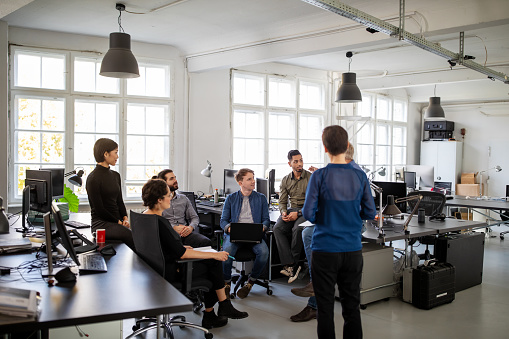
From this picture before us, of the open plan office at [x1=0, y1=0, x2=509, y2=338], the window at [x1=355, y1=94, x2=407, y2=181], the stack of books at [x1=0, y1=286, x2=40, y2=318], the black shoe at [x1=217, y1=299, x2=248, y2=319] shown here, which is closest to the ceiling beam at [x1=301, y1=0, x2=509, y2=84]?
the open plan office at [x1=0, y1=0, x2=509, y2=338]

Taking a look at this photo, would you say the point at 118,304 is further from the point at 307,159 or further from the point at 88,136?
the point at 307,159

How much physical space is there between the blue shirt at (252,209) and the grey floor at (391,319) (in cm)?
79

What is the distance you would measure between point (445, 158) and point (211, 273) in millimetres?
9843

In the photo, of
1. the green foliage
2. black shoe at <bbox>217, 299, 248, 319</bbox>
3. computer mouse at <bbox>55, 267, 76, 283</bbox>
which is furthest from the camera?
the green foliage

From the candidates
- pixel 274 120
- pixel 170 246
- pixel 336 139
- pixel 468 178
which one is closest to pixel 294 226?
pixel 170 246

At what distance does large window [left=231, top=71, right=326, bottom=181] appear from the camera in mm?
8805

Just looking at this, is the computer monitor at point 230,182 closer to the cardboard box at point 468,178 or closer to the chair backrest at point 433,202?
the chair backrest at point 433,202

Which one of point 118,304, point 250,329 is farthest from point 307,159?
point 118,304

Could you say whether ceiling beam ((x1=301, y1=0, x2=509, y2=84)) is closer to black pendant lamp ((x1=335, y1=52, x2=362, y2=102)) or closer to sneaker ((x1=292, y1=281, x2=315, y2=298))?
black pendant lamp ((x1=335, y1=52, x2=362, y2=102))

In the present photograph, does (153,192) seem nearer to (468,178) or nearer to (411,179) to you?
(411,179)

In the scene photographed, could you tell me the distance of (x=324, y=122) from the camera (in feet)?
33.5

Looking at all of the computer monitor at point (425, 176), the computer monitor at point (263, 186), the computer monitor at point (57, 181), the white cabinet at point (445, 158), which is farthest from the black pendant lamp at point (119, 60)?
the white cabinet at point (445, 158)

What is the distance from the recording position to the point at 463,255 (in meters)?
5.40

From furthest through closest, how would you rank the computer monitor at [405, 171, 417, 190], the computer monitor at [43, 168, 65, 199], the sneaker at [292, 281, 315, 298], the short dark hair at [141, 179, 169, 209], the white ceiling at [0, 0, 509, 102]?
1. the computer monitor at [405, 171, 417, 190]
2. the computer monitor at [43, 168, 65, 199]
3. the white ceiling at [0, 0, 509, 102]
4. the sneaker at [292, 281, 315, 298]
5. the short dark hair at [141, 179, 169, 209]
